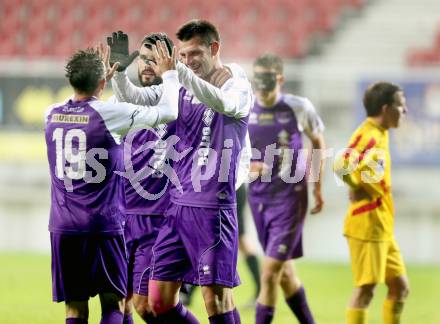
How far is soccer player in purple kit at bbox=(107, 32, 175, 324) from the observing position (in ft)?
19.7

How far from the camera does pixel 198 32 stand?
18.2 ft

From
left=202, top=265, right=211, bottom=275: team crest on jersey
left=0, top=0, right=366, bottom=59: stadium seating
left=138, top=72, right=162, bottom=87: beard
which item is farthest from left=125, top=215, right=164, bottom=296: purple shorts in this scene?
left=0, top=0, right=366, bottom=59: stadium seating

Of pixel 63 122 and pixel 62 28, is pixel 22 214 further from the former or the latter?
pixel 63 122

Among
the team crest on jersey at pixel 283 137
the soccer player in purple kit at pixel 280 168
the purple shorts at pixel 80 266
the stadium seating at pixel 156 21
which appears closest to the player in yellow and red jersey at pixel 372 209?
the soccer player in purple kit at pixel 280 168

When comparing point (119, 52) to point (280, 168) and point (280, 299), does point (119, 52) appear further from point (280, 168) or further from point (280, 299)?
point (280, 299)

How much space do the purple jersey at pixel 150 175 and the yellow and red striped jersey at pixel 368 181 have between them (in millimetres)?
1133

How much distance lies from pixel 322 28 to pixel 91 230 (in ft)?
39.8

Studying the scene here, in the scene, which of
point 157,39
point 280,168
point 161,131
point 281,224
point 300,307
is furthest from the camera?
point 280,168

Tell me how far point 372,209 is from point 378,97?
29.4 inches

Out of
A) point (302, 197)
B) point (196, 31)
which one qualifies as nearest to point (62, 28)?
point (302, 197)

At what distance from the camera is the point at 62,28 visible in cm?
1681

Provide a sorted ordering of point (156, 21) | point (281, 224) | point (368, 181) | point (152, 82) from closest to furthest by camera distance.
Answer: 1. point (152, 82)
2. point (368, 181)
3. point (281, 224)
4. point (156, 21)

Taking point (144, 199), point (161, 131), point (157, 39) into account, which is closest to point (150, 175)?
point (144, 199)

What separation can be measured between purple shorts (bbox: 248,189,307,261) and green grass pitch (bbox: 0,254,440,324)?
35.0 inches
